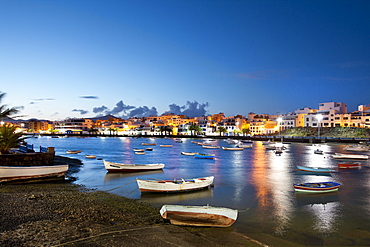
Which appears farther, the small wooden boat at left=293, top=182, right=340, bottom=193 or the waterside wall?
the waterside wall

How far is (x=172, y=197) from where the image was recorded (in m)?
15.6

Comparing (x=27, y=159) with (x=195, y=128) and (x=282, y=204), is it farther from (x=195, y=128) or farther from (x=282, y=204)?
(x=195, y=128)

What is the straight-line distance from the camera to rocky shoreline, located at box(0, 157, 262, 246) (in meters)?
7.77

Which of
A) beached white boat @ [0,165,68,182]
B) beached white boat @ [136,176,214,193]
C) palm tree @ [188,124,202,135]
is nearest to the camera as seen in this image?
beached white boat @ [136,176,214,193]

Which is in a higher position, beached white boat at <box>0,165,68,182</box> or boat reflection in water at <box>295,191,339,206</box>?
beached white boat at <box>0,165,68,182</box>

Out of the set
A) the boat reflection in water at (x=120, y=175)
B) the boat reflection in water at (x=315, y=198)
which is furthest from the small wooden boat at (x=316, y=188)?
the boat reflection in water at (x=120, y=175)

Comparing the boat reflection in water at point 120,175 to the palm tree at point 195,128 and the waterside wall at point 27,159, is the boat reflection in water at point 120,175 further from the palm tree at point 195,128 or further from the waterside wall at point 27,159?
the palm tree at point 195,128

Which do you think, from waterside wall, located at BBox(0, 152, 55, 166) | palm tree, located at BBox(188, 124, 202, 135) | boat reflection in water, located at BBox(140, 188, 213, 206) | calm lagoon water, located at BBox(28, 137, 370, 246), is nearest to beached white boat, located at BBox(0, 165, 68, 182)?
waterside wall, located at BBox(0, 152, 55, 166)

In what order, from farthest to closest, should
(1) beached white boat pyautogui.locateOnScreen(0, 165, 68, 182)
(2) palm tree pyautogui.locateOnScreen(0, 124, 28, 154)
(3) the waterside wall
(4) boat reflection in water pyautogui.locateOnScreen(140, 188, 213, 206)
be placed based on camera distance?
(2) palm tree pyautogui.locateOnScreen(0, 124, 28, 154) < (3) the waterside wall < (1) beached white boat pyautogui.locateOnScreen(0, 165, 68, 182) < (4) boat reflection in water pyautogui.locateOnScreen(140, 188, 213, 206)

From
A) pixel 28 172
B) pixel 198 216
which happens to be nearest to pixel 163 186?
pixel 198 216

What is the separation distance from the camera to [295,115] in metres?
126

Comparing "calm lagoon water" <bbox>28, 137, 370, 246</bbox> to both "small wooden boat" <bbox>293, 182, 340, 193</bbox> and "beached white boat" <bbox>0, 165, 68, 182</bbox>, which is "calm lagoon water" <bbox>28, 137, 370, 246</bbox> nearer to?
"small wooden boat" <bbox>293, 182, 340, 193</bbox>

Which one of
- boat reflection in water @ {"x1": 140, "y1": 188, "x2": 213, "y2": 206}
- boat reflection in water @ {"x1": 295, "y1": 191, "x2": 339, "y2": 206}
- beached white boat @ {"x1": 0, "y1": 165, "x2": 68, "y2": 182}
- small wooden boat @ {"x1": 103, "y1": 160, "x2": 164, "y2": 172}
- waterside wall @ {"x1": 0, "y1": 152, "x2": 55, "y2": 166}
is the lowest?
boat reflection in water @ {"x1": 295, "y1": 191, "x2": 339, "y2": 206}

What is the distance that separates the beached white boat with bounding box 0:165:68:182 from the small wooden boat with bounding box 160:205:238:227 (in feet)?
37.6
